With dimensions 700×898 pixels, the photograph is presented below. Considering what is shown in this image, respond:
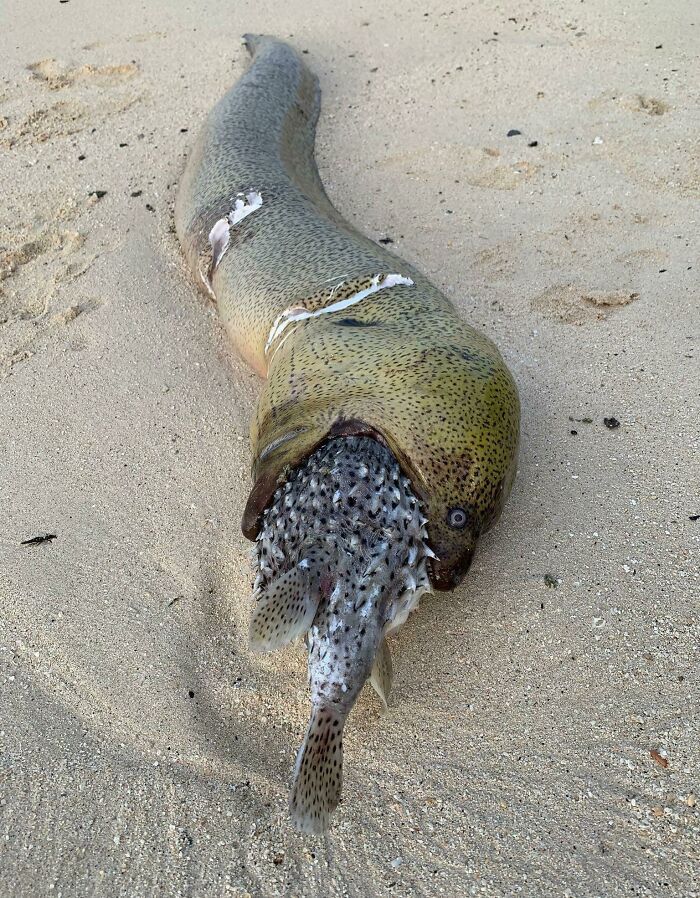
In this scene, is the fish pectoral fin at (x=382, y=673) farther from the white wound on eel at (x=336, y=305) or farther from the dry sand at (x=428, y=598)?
the white wound on eel at (x=336, y=305)

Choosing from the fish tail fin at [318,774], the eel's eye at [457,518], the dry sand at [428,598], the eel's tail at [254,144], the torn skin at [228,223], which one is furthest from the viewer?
the eel's tail at [254,144]

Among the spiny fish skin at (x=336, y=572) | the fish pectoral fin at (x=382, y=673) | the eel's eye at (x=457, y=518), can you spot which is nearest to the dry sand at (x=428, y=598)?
the fish pectoral fin at (x=382, y=673)

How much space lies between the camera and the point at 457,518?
2299mm

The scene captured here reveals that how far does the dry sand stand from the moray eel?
26 cm

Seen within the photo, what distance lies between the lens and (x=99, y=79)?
5.53m

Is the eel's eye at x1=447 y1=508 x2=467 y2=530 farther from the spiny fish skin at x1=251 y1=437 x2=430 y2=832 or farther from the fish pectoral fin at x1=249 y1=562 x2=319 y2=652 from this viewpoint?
the fish pectoral fin at x1=249 y1=562 x2=319 y2=652

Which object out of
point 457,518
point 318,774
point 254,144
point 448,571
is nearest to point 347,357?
point 457,518

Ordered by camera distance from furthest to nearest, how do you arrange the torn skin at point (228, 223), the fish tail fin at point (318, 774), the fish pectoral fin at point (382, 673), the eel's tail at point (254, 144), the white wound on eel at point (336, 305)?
the eel's tail at point (254, 144), the torn skin at point (228, 223), the white wound on eel at point (336, 305), the fish pectoral fin at point (382, 673), the fish tail fin at point (318, 774)

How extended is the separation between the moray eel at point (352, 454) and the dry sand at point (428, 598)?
26 centimetres

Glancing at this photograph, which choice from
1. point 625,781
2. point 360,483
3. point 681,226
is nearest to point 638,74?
point 681,226

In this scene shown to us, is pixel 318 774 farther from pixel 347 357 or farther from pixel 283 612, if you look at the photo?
pixel 347 357

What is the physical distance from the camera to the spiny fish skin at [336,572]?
195 centimetres

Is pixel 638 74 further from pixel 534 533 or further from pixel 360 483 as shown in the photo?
pixel 360 483

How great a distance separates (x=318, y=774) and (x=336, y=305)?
66.7 inches
